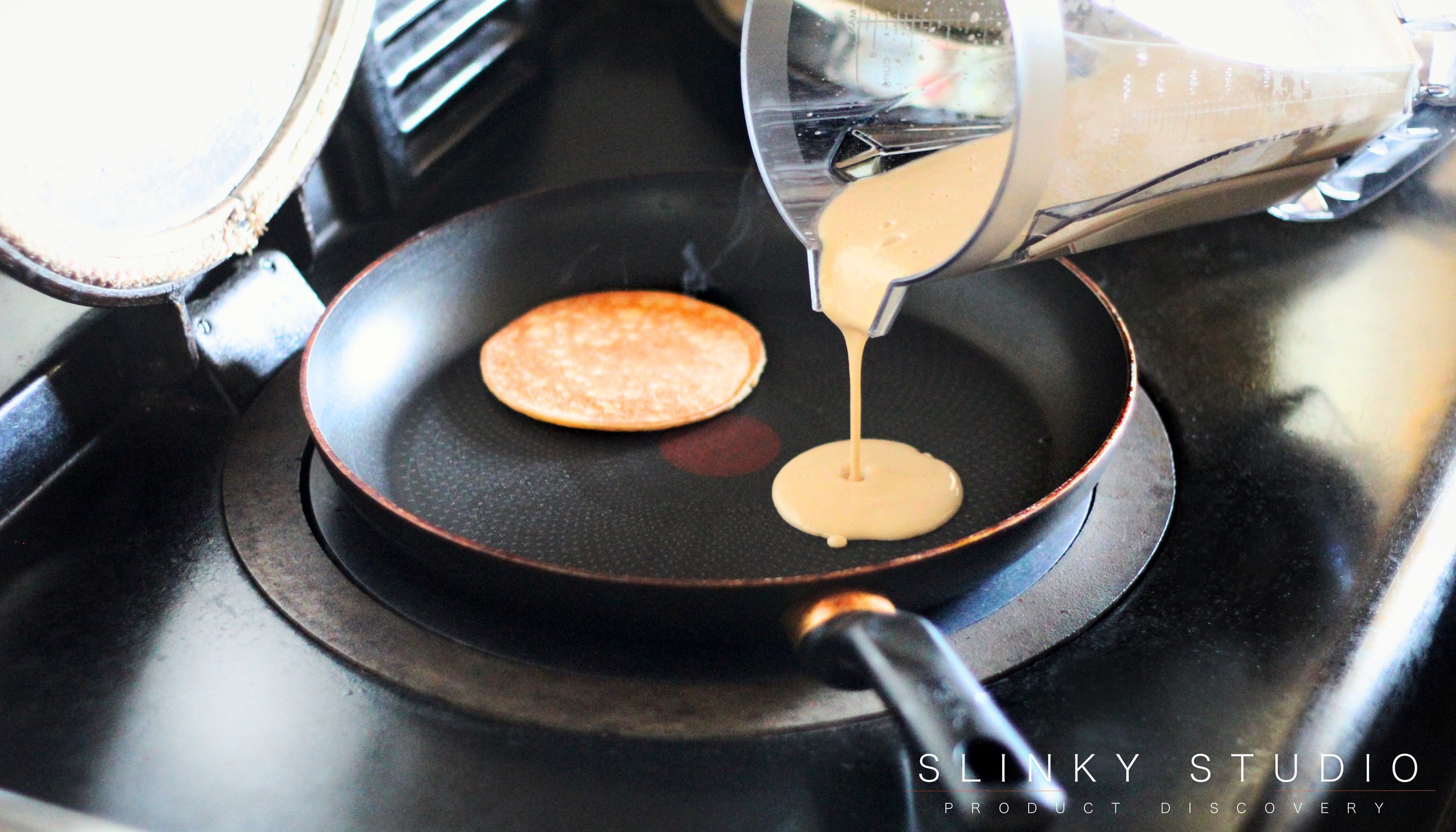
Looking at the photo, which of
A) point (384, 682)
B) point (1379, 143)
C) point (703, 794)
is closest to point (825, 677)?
point (703, 794)

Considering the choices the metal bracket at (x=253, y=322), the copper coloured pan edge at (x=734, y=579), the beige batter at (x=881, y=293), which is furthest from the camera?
the metal bracket at (x=253, y=322)

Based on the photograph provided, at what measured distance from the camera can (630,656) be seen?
0.81m

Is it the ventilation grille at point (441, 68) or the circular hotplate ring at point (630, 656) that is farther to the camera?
the ventilation grille at point (441, 68)

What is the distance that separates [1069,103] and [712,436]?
0.47 metres

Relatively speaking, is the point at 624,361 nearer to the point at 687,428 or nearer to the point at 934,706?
the point at 687,428

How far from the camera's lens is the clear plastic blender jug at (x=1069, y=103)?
28.2 inches

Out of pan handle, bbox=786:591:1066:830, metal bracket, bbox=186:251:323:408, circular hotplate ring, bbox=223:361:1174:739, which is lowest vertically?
circular hotplate ring, bbox=223:361:1174:739

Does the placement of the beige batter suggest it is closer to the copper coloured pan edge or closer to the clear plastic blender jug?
the clear plastic blender jug

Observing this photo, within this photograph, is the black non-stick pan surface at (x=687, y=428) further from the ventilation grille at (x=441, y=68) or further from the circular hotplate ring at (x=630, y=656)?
the ventilation grille at (x=441, y=68)

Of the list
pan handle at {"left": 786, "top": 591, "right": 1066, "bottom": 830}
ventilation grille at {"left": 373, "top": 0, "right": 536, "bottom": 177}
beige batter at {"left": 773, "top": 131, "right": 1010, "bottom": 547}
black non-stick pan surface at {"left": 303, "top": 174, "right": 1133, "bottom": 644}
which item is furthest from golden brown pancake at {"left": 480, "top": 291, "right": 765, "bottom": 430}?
pan handle at {"left": 786, "top": 591, "right": 1066, "bottom": 830}

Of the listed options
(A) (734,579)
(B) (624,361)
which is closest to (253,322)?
(B) (624,361)

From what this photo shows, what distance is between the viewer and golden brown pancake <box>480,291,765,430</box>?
108cm

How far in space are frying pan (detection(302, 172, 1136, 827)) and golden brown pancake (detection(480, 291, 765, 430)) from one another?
0.7 inches

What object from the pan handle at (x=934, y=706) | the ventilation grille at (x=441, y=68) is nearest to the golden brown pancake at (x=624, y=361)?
the ventilation grille at (x=441, y=68)
